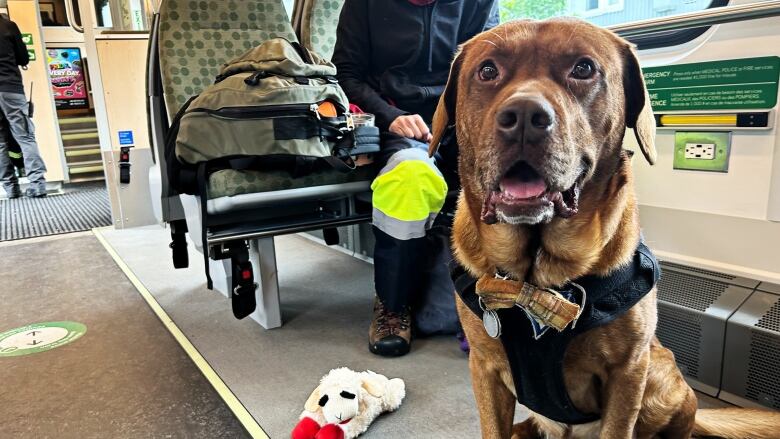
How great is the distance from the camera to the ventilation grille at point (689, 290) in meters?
1.61

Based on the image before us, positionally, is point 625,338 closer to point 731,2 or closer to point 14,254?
point 731,2

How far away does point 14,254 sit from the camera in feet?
11.1

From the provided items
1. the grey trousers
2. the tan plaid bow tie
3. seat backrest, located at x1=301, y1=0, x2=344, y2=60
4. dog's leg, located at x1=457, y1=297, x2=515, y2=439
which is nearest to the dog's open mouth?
the tan plaid bow tie

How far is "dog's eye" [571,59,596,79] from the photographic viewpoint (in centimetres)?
89

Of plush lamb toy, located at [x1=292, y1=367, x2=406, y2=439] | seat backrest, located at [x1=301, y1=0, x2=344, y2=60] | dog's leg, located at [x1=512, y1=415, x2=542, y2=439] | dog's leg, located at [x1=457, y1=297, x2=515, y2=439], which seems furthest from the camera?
seat backrest, located at [x1=301, y1=0, x2=344, y2=60]

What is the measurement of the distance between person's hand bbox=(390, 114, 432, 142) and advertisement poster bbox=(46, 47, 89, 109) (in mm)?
6865

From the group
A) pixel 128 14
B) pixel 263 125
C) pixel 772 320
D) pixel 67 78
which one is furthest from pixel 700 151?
pixel 67 78

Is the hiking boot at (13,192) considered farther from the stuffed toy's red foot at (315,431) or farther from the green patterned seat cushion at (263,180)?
the stuffed toy's red foot at (315,431)

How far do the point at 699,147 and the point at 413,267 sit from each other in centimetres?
99

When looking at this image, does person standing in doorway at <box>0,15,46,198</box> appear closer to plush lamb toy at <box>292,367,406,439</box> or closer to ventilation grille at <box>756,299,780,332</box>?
plush lamb toy at <box>292,367,406,439</box>

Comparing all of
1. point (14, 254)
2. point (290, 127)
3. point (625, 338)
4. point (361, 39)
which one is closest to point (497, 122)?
point (625, 338)

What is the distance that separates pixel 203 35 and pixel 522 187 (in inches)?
72.9

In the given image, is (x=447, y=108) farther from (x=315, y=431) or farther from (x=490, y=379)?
(x=315, y=431)

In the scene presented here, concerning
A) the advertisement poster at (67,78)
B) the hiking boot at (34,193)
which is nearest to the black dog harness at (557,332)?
the hiking boot at (34,193)
